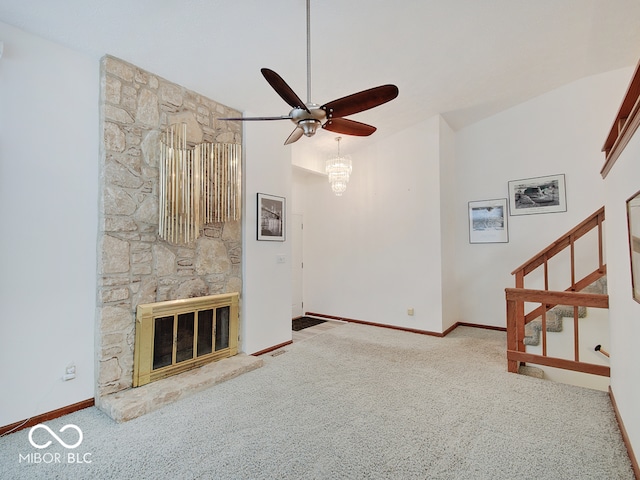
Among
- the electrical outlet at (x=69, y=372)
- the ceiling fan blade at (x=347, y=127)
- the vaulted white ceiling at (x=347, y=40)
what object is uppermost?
the vaulted white ceiling at (x=347, y=40)

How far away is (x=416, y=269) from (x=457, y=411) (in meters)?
2.63

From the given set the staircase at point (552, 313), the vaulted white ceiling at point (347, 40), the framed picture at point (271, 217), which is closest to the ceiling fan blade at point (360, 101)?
the vaulted white ceiling at point (347, 40)

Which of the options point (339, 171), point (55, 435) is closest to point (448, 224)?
point (339, 171)

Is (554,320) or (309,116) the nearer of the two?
(309,116)

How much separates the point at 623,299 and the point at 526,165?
10.7ft

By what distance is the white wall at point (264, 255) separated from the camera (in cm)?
379

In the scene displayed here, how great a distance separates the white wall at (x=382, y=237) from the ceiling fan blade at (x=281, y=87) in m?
3.35

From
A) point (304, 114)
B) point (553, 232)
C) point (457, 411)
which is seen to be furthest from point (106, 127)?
point (553, 232)

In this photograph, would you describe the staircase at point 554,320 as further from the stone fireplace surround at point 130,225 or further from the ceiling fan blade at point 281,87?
the ceiling fan blade at point 281,87

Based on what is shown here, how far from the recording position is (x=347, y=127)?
2502mm

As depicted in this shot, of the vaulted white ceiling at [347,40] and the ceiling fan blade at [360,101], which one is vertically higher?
the vaulted white ceiling at [347,40]

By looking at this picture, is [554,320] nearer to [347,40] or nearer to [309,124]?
[309,124]

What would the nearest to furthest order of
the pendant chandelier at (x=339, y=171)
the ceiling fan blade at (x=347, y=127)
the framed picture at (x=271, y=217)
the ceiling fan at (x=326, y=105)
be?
the ceiling fan at (x=326, y=105)
the ceiling fan blade at (x=347, y=127)
the framed picture at (x=271, y=217)
the pendant chandelier at (x=339, y=171)

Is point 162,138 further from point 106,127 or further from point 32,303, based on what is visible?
point 32,303
